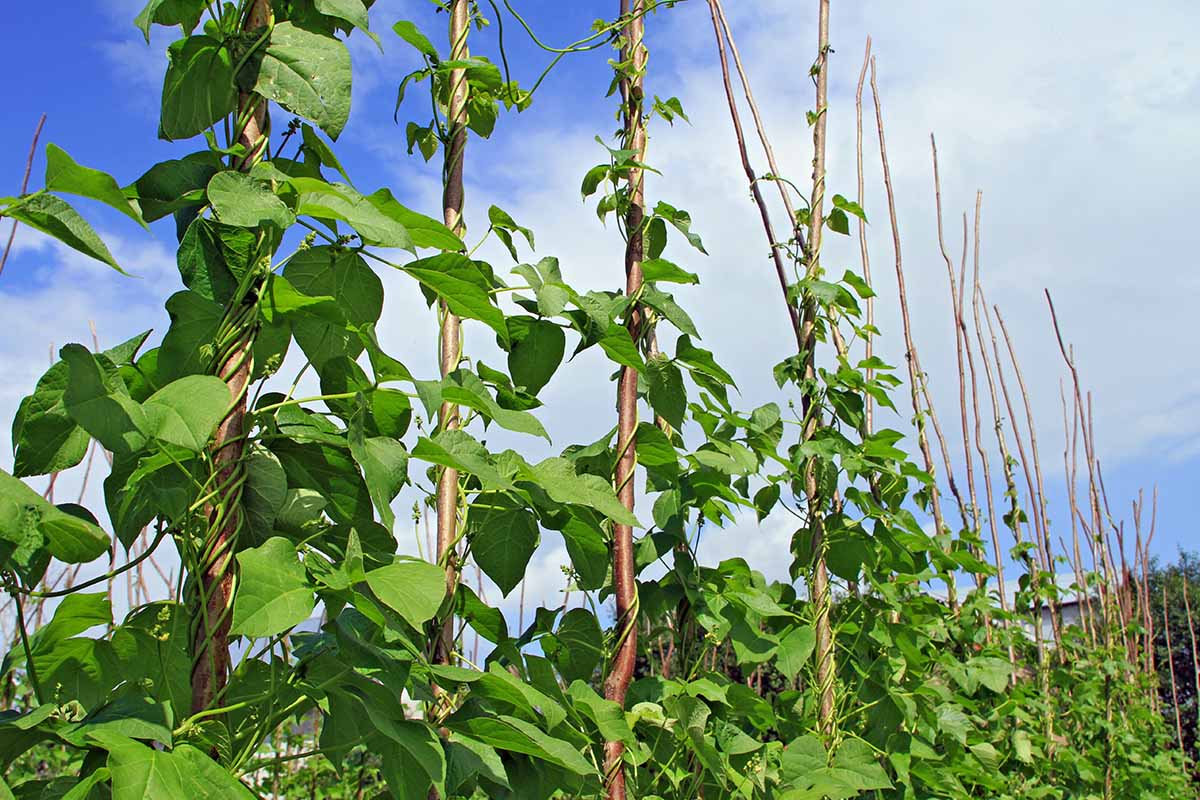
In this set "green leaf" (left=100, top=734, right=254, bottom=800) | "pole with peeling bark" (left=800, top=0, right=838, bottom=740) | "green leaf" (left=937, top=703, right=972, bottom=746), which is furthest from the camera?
"green leaf" (left=937, top=703, right=972, bottom=746)

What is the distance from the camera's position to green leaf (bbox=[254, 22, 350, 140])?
88 cm

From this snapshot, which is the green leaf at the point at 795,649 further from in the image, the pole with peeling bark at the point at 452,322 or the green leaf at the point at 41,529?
the green leaf at the point at 41,529

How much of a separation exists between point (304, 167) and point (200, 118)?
0.10m

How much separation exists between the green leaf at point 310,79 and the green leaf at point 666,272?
697 mm

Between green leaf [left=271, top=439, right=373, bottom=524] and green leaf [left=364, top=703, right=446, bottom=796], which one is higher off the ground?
green leaf [left=271, top=439, right=373, bottom=524]

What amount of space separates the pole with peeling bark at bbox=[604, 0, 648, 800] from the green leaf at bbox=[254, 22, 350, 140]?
733mm

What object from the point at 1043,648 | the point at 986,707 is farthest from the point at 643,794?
the point at 1043,648

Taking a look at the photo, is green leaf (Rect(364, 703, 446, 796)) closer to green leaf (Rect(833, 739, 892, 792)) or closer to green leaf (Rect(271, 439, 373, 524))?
green leaf (Rect(271, 439, 373, 524))

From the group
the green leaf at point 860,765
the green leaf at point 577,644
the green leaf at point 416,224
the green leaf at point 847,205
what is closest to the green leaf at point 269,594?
the green leaf at point 416,224

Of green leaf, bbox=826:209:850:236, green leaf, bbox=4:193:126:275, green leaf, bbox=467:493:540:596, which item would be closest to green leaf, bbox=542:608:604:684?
green leaf, bbox=467:493:540:596

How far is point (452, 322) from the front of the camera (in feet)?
4.34

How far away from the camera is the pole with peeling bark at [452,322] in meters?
1.16

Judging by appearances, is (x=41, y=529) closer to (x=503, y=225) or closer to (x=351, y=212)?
(x=351, y=212)

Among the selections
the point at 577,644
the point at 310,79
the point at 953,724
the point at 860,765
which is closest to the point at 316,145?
the point at 310,79
